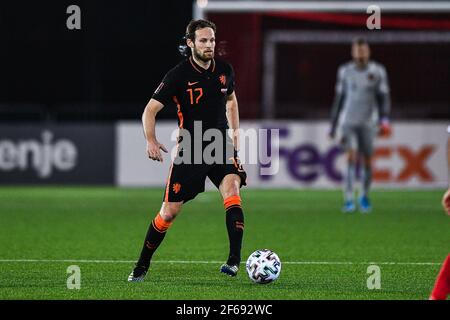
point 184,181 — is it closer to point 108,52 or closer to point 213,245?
point 213,245

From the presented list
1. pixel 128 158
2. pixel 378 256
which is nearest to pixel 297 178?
pixel 128 158

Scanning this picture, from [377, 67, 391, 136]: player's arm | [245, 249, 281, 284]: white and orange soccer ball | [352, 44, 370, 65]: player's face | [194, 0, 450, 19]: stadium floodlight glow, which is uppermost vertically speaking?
[194, 0, 450, 19]: stadium floodlight glow

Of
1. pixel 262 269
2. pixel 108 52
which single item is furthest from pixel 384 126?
pixel 108 52

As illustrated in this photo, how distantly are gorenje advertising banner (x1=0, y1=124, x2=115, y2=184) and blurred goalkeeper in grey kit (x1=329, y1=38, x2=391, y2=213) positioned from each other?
247 inches

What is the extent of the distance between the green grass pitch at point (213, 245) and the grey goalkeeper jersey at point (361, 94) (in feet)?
4.24

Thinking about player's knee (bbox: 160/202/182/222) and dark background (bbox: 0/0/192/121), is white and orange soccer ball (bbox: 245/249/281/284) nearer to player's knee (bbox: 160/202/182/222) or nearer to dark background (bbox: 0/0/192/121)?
player's knee (bbox: 160/202/182/222)

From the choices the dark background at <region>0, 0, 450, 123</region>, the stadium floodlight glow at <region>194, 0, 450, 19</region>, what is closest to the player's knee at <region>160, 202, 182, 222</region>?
the stadium floodlight glow at <region>194, 0, 450, 19</region>

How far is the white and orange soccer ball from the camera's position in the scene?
28.5ft

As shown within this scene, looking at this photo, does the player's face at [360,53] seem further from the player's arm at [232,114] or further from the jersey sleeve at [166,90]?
the jersey sleeve at [166,90]

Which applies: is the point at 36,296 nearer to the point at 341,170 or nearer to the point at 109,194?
the point at 109,194

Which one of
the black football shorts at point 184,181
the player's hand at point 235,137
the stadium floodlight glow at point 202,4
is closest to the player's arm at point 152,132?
the black football shorts at point 184,181

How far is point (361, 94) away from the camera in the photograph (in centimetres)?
1599
